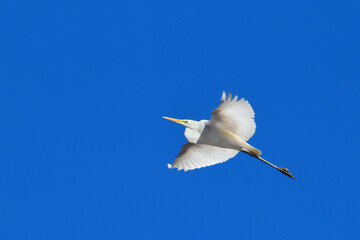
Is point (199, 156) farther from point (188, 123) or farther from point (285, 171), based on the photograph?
point (285, 171)

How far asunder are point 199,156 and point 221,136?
1877mm

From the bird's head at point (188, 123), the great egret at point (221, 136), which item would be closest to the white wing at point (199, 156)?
the great egret at point (221, 136)

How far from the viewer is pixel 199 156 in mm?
16891

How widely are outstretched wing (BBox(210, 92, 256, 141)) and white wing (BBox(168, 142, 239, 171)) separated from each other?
131 cm

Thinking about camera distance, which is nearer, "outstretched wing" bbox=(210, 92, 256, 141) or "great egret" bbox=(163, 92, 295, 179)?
"outstretched wing" bbox=(210, 92, 256, 141)

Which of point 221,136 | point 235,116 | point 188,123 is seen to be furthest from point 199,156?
point 235,116

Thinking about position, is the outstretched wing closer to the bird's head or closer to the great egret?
the great egret

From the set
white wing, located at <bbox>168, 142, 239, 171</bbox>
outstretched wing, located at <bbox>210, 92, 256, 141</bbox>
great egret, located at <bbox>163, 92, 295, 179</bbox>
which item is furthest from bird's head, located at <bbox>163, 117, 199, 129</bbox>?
white wing, located at <bbox>168, 142, 239, 171</bbox>

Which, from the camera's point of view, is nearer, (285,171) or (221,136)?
(221,136)

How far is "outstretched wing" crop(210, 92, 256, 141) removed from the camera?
1423cm

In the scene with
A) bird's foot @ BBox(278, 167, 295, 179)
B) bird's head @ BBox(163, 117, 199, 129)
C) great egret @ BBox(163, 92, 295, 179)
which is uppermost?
bird's head @ BBox(163, 117, 199, 129)

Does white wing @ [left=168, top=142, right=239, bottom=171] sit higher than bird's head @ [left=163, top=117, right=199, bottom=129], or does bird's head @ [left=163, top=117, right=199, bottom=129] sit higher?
bird's head @ [left=163, top=117, right=199, bottom=129]

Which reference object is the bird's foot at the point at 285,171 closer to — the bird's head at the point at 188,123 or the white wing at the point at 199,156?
the white wing at the point at 199,156

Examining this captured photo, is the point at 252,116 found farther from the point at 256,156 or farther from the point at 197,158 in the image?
the point at 197,158
